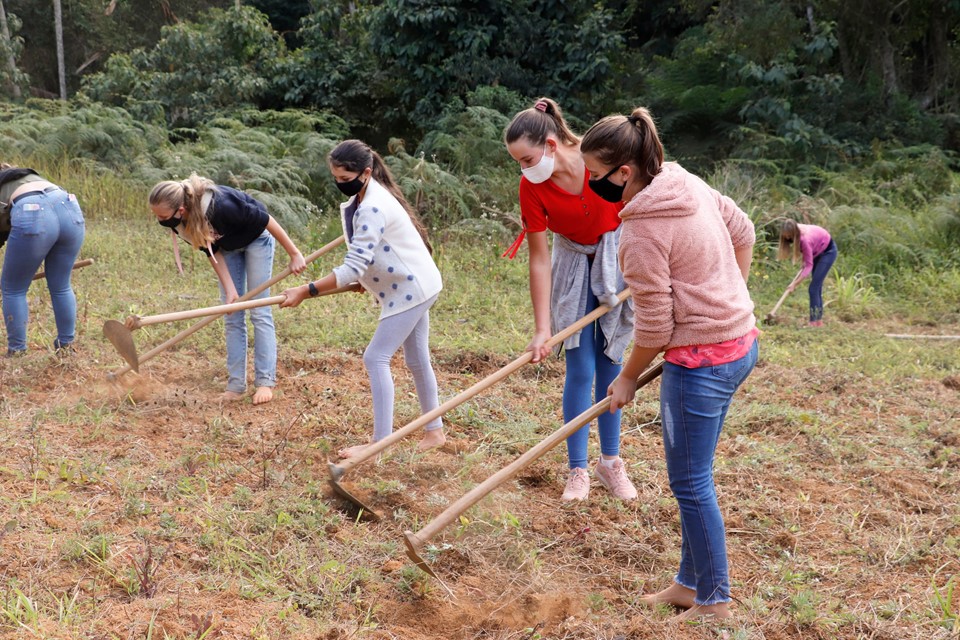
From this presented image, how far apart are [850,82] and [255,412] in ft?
36.4

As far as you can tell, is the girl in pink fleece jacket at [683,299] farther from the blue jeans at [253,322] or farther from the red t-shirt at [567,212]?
the blue jeans at [253,322]

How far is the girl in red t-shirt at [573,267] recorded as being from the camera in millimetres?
3521

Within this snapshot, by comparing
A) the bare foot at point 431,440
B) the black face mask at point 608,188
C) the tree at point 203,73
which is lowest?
the tree at point 203,73

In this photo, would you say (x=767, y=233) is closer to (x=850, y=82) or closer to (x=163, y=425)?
(x=850, y=82)

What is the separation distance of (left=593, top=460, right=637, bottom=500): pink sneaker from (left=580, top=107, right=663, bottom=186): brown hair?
66.6 inches

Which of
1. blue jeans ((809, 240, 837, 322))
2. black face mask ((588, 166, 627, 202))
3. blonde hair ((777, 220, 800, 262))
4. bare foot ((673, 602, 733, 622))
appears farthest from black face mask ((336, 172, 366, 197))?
blonde hair ((777, 220, 800, 262))

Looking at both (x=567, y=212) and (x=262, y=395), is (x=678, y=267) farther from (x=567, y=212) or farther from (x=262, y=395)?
(x=262, y=395)

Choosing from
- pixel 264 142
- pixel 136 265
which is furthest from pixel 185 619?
pixel 264 142

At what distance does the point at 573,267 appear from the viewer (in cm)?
376

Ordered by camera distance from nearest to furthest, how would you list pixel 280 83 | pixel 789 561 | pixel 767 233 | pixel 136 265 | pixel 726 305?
pixel 726 305, pixel 789 561, pixel 136 265, pixel 767 233, pixel 280 83

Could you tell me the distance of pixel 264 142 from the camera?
36.1ft

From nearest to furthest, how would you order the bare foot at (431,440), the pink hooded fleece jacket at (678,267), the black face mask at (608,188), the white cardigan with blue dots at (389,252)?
the pink hooded fleece jacket at (678,267) → the black face mask at (608,188) → the white cardigan with blue dots at (389,252) → the bare foot at (431,440)

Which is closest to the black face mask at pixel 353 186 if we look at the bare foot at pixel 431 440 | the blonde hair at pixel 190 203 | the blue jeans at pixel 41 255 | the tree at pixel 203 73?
the blonde hair at pixel 190 203

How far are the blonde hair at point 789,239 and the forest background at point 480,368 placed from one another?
553 millimetres
